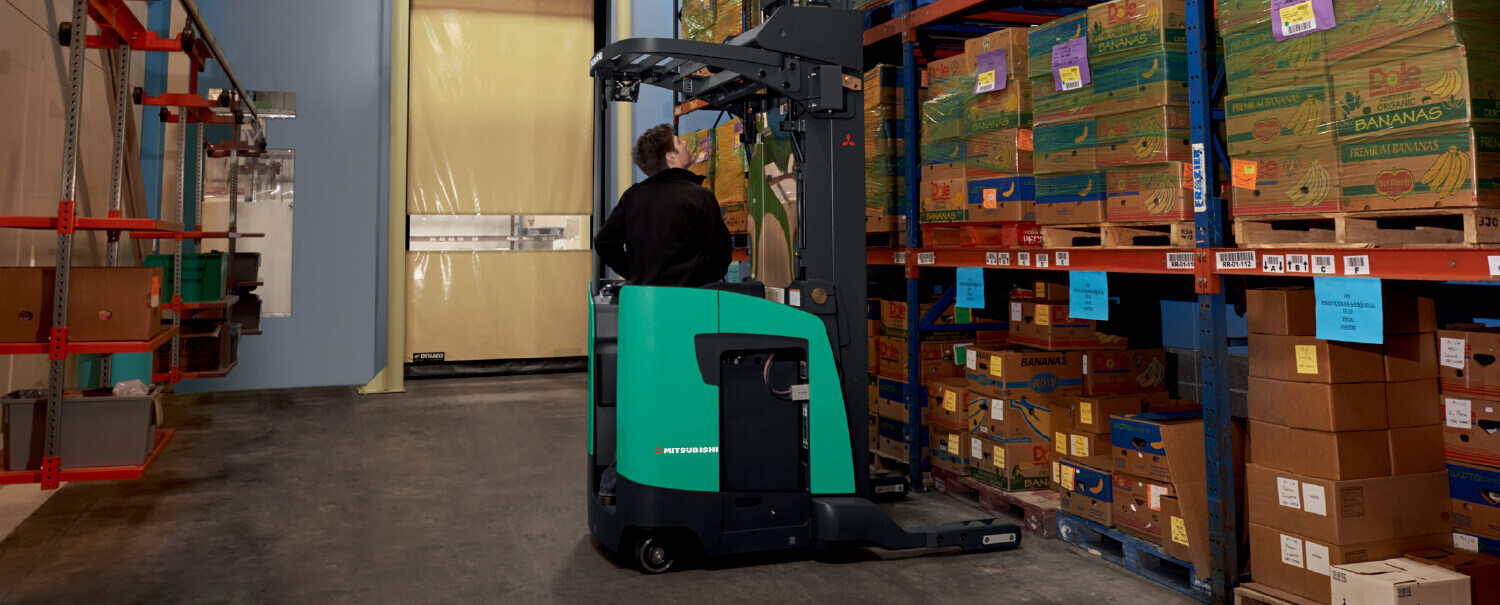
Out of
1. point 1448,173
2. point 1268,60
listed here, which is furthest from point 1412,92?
point 1268,60

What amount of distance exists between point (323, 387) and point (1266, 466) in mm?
9705

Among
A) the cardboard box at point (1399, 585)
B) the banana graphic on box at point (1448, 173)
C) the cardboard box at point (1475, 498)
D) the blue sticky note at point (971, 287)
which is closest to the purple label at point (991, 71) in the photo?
the blue sticky note at point (971, 287)

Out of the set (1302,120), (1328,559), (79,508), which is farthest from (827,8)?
(79,508)

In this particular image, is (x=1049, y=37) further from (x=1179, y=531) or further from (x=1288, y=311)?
(x=1179, y=531)

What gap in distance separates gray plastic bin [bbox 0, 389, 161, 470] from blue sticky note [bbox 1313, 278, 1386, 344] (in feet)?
17.9

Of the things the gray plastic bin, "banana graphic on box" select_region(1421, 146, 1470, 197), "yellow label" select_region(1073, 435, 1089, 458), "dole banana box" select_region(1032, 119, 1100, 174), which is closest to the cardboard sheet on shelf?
the gray plastic bin

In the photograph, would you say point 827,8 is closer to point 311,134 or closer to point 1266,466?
point 1266,466

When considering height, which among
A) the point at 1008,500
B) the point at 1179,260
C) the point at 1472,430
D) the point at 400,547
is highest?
the point at 1179,260

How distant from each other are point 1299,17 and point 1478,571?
1973 mm

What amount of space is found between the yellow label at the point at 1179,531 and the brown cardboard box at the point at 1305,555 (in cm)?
27

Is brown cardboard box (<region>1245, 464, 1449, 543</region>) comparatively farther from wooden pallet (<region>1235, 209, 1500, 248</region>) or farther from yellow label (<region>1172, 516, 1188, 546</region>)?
wooden pallet (<region>1235, 209, 1500, 248</region>)

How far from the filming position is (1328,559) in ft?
10.8

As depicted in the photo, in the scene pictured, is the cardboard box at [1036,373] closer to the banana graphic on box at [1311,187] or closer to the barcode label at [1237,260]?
the barcode label at [1237,260]

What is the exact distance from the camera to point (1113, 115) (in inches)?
163
